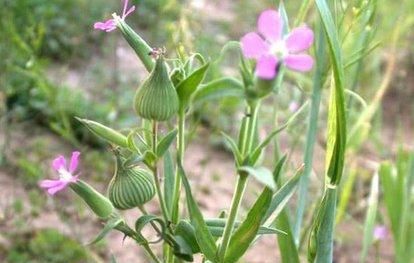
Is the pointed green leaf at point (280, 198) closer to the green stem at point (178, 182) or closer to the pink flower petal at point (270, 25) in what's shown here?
the green stem at point (178, 182)

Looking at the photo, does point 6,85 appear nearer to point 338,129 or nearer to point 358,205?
point 358,205

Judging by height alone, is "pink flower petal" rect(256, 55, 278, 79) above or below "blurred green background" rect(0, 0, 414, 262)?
above

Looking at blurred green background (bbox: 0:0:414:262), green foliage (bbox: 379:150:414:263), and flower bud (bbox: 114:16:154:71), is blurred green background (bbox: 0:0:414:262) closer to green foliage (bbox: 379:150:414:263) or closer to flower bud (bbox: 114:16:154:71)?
green foliage (bbox: 379:150:414:263)

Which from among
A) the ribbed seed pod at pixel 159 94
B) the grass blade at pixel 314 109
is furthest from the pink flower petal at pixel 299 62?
the grass blade at pixel 314 109

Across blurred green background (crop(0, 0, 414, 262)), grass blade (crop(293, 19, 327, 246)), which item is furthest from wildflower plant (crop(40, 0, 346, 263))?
blurred green background (crop(0, 0, 414, 262))

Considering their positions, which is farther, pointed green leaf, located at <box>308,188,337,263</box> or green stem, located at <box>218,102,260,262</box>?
pointed green leaf, located at <box>308,188,337,263</box>

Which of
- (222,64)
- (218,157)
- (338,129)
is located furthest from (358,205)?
(338,129)
